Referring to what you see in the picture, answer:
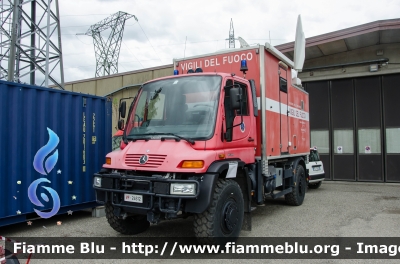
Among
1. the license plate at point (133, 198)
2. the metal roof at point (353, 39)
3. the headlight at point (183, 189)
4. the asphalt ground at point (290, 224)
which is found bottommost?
the asphalt ground at point (290, 224)

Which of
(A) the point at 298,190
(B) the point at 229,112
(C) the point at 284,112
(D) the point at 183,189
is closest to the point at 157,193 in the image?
(D) the point at 183,189

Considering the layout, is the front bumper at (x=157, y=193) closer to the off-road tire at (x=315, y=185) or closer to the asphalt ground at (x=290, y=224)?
the asphalt ground at (x=290, y=224)

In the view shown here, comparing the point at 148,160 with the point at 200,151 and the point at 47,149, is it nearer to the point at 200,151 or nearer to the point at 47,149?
the point at 200,151

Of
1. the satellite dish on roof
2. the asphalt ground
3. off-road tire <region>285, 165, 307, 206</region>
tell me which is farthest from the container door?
the asphalt ground

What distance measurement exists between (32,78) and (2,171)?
9.45 metres

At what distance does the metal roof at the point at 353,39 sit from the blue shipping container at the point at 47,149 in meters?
8.74

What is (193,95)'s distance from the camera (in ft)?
17.2

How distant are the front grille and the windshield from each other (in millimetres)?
448

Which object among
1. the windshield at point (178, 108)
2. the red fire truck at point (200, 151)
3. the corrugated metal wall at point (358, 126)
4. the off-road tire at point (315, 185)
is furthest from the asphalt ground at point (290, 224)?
the corrugated metal wall at point (358, 126)

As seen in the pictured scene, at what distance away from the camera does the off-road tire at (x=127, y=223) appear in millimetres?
5418

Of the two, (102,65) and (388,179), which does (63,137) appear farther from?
(102,65)

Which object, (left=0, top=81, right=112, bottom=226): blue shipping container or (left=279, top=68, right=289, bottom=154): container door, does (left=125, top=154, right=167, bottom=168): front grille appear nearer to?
(left=0, top=81, right=112, bottom=226): blue shipping container

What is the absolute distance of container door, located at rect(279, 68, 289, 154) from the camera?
7473 millimetres

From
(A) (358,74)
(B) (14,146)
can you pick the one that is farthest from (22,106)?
(A) (358,74)
